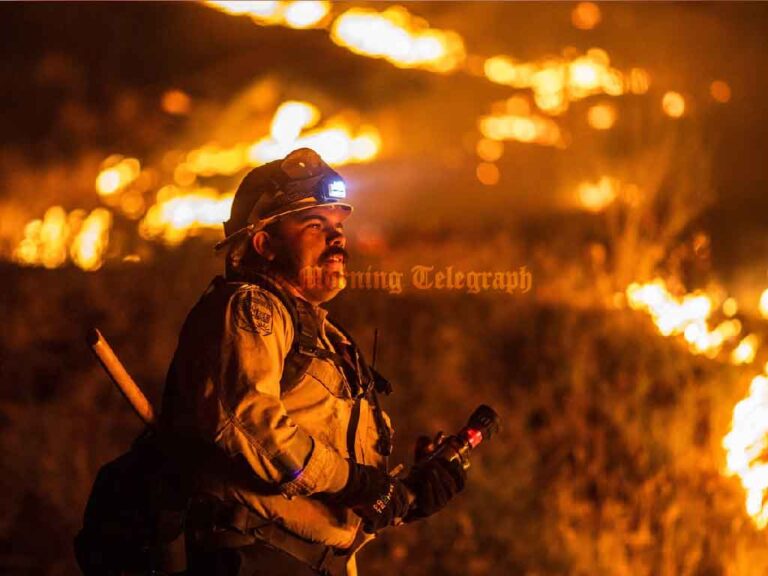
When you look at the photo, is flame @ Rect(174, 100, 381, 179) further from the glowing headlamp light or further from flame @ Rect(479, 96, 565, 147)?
the glowing headlamp light

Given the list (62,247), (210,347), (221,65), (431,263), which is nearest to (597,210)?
(431,263)

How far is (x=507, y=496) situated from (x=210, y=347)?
3617mm

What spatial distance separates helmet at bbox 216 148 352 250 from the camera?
281 centimetres

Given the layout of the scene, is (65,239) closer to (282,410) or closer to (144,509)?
(144,509)

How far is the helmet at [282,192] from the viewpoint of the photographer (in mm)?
2812

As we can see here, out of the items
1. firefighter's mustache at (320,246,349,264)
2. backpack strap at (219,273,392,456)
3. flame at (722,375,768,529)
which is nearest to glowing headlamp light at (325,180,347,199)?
firefighter's mustache at (320,246,349,264)

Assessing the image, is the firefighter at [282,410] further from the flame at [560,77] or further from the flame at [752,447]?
the flame at [560,77]

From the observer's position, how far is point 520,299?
24.7 feet

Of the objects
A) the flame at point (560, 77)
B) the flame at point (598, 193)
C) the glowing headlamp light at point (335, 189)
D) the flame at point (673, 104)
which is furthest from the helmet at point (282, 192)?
the flame at point (560, 77)

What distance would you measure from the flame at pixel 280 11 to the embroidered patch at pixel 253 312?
4385 millimetres

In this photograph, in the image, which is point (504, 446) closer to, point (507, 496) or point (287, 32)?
point (507, 496)

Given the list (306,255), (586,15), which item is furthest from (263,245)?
(586,15)

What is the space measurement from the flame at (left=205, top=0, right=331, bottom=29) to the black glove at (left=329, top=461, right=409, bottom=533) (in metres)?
4.63

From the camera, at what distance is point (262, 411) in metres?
2.38
